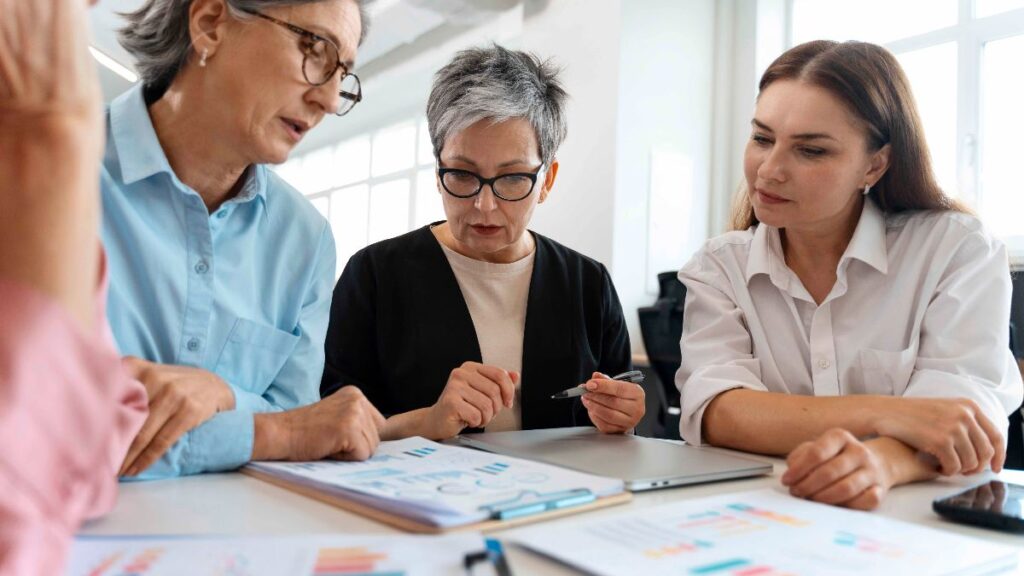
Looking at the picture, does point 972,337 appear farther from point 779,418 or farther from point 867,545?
point 867,545

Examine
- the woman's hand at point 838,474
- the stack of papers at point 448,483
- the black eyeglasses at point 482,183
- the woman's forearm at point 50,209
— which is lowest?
the stack of papers at point 448,483

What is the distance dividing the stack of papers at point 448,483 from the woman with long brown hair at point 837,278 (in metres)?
0.48

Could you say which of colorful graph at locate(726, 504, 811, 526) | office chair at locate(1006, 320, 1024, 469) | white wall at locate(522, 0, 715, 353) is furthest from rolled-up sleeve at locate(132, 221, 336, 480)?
white wall at locate(522, 0, 715, 353)

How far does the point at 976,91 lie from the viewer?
360cm

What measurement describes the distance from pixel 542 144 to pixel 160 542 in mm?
1271

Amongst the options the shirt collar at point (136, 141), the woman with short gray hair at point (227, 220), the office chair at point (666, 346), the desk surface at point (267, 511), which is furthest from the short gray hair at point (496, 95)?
the office chair at point (666, 346)

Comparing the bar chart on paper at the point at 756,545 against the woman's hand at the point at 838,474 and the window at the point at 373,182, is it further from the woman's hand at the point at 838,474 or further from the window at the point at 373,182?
the window at the point at 373,182

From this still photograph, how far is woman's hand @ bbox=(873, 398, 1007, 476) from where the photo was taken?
1.06m

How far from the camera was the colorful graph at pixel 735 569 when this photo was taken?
60 cm

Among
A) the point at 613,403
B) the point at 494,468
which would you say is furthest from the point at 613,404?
the point at 494,468

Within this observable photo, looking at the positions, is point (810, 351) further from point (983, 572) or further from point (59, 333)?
point (59, 333)

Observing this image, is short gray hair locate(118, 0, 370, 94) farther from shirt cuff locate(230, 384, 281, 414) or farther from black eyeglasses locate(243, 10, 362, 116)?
shirt cuff locate(230, 384, 281, 414)

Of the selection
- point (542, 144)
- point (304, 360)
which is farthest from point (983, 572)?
point (542, 144)

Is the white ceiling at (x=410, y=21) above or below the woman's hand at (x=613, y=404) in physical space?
above
